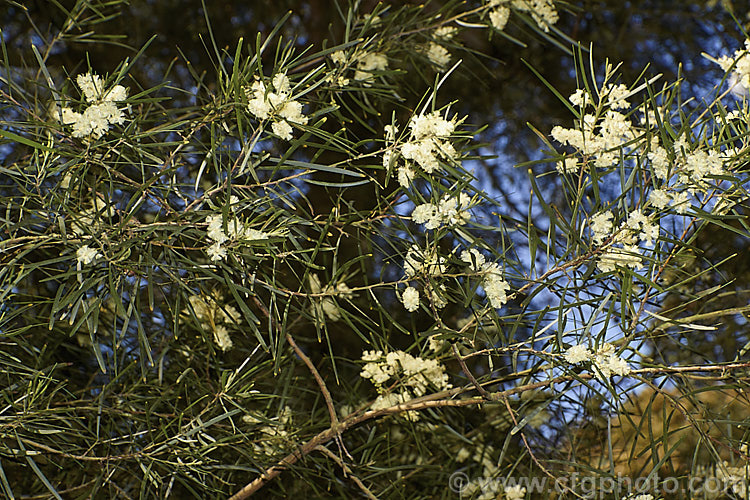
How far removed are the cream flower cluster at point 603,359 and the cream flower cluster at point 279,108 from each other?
258 millimetres

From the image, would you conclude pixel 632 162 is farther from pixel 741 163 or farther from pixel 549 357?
pixel 549 357

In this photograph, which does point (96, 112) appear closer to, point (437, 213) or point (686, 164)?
point (437, 213)

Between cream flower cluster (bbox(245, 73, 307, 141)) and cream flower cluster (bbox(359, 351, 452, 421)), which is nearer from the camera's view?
cream flower cluster (bbox(245, 73, 307, 141))

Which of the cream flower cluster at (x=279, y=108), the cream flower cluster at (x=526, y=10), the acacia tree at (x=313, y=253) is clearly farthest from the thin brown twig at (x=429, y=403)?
the cream flower cluster at (x=526, y=10)

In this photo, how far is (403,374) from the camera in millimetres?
704

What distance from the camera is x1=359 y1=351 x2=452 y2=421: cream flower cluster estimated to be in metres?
0.68

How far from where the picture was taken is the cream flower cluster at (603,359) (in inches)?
18.2

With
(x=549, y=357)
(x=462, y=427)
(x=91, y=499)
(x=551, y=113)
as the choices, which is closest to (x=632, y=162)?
(x=549, y=357)

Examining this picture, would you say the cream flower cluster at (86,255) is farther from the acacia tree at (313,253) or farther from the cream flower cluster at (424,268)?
the cream flower cluster at (424,268)

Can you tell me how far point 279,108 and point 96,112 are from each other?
123mm

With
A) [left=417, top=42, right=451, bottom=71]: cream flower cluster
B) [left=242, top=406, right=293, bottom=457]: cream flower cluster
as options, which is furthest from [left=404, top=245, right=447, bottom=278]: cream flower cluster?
[left=417, top=42, right=451, bottom=71]: cream flower cluster

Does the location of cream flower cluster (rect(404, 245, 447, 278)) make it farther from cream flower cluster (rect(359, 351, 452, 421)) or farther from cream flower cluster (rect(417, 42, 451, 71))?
cream flower cluster (rect(417, 42, 451, 71))

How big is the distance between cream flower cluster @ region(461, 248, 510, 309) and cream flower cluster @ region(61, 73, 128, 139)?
0.27m

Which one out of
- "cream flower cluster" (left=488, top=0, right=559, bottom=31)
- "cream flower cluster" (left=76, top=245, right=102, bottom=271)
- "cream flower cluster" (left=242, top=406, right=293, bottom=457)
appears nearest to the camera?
"cream flower cluster" (left=76, top=245, right=102, bottom=271)
